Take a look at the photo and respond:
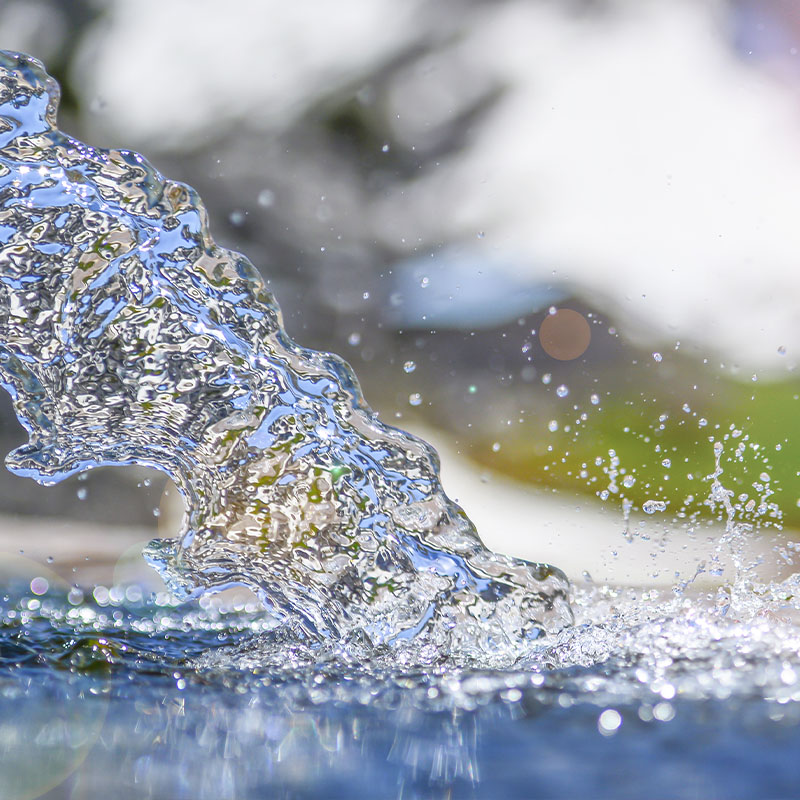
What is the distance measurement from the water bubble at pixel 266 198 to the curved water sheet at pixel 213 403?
7.31 m

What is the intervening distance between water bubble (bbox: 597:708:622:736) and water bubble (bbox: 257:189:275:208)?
811cm

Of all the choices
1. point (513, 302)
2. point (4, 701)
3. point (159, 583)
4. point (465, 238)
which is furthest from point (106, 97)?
point (4, 701)

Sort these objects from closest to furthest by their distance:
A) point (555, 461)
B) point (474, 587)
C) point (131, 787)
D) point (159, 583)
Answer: point (131, 787) < point (474, 587) < point (159, 583) < point (555, 461)

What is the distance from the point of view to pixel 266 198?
345 inches

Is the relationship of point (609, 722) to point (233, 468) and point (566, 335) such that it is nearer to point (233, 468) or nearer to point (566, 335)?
point (233, 468)

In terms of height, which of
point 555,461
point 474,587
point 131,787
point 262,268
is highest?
point 555,461

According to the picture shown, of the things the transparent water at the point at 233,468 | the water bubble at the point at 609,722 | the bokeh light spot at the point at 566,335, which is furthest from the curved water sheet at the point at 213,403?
the bokeh light spot at the point at 566,335

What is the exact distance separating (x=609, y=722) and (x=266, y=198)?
8.27m

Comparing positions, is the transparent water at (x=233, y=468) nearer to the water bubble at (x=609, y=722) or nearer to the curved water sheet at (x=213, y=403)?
the curved water sheet at (x=213, y=403)

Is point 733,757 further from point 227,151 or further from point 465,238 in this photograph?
point 227,151

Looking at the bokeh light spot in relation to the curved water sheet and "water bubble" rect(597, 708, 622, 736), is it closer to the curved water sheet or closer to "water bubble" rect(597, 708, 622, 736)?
the curved water sheet

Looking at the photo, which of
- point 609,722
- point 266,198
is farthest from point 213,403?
point 266,198

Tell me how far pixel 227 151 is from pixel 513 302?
297 centimetres

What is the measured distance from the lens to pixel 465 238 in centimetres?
832
